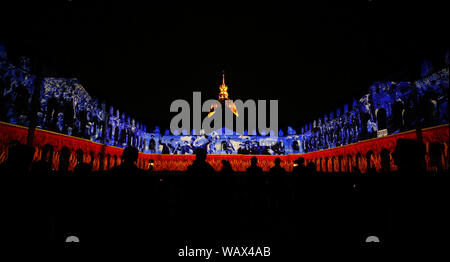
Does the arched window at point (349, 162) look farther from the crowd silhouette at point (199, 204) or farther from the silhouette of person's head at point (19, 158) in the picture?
the silhouette of person's head at point (19, 158)

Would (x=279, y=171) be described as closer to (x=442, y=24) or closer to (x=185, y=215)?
(x=185, y=215)

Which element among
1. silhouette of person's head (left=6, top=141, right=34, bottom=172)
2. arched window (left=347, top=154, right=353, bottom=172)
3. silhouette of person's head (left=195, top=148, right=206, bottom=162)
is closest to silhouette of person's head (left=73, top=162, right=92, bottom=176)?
silhouette of person's head (left=6, top=141, right=34, bottom=172)

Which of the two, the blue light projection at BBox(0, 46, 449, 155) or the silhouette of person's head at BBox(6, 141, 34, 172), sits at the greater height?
the blue light projection at BBox(0, 46, 449, 155)

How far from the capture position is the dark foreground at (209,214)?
7.22 feet

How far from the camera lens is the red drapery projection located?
9.36 meters

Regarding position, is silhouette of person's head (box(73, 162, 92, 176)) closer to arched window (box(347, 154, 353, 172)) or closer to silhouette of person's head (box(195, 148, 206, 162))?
silhouette of person's head (box(195, 148, 206, 162))

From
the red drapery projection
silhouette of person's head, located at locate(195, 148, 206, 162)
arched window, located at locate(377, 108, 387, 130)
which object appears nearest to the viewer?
silhouette of person's head, located at locate(195, 148, 206, 162)

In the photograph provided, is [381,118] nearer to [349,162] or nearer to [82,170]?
[349,162]

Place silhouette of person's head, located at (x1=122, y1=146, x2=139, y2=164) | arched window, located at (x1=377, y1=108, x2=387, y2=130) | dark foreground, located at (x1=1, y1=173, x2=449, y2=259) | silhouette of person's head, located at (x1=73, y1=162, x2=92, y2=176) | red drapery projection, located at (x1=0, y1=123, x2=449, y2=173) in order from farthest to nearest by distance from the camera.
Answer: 1. arched window, located at (x1=377, y1=108, x2=387, y2=130)
2. red drapery projection, located at (x1=0, y1=123, x2=449, y2=173)
3. silhouette of person's head, located at (x1=73, y1=162, x2=92, y2=176)
4. silhouette of person's head, located at (x1=122, y1=146, x2=139, y2=164)
5. dark foreground, located at (x1=1, y1=173, x2=449, y2=259)

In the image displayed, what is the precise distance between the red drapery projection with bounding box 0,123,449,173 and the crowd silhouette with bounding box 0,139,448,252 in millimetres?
8779

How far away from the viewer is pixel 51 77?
12305 mm

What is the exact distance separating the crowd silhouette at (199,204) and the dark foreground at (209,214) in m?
0.01
